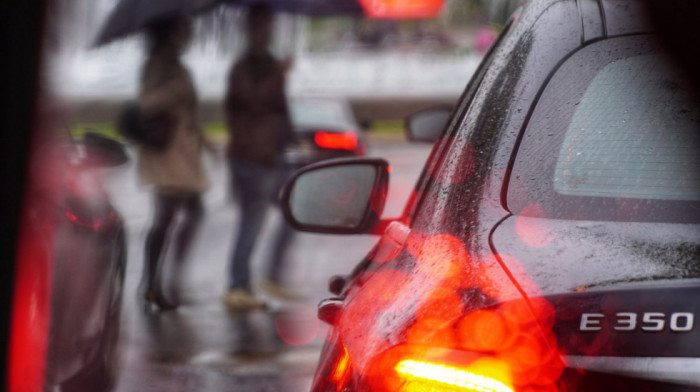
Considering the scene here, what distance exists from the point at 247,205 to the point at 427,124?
3.52m

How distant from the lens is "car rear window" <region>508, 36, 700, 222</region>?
1.81 metres

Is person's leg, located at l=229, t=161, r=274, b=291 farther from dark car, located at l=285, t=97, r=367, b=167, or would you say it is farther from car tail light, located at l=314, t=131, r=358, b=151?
car tail light, located at l=314, t=131, r=358, b=151

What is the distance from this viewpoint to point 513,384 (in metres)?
1.57

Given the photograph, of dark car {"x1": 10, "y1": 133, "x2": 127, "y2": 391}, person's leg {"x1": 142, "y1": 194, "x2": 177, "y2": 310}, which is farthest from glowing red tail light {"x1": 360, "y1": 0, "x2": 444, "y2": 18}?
dark car {"x1": 10, "y1": 133, "x2": 127, "y2": 391}

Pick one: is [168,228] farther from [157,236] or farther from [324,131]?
[324,131]

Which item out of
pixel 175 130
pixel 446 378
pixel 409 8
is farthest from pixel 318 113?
pixel 409 8

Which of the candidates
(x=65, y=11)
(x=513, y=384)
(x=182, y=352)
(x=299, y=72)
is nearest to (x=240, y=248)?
(x=182, y=352)

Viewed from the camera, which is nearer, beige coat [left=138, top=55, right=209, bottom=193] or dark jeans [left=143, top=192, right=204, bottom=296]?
beige coat [left=138, top=55, right=209, bottom=193]

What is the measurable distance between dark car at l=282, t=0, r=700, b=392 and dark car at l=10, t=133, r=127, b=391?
1.64 m

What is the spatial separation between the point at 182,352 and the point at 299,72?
2869cm

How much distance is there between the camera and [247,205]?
7.14 metres

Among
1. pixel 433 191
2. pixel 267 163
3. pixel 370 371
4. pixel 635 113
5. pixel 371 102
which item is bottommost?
pixel 371 102

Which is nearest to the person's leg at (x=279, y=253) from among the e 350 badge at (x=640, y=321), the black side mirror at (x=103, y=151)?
the black side mirror at (x=103, y=151)

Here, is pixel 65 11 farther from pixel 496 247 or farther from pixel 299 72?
pixel 299 72
